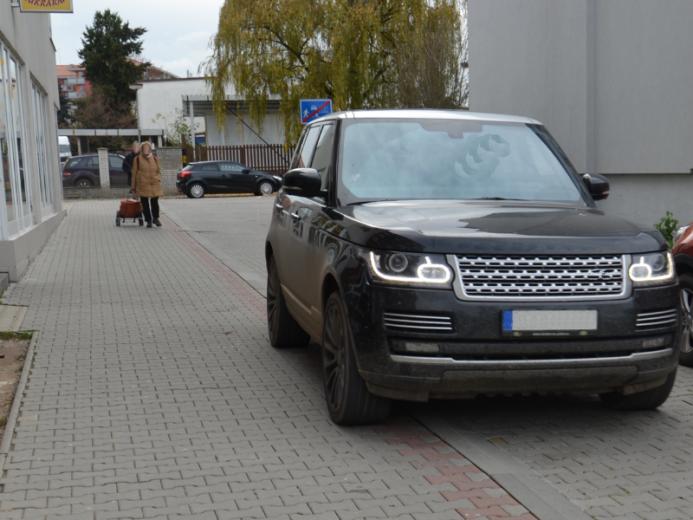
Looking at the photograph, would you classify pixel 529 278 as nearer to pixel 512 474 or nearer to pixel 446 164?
pixel 512 474

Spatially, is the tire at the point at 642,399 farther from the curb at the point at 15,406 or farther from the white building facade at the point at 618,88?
the white building facade at the point at 618,88

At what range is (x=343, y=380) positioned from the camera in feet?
17.8

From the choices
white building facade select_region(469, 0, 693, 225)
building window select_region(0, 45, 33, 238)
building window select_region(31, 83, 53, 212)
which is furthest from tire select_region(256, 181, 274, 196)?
building window select_region(0, 45, 33, 238)

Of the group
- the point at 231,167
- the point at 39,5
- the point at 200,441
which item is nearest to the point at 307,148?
the point at 200,441

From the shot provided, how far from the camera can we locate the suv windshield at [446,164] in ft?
19.9

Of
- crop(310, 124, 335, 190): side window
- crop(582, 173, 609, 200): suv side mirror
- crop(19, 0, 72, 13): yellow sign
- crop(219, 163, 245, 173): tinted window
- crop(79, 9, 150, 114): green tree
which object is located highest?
crop(79, 9, 150, 114): green tree

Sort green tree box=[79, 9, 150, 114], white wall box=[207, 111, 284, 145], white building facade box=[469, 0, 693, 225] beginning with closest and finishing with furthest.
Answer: white building facade box=[469, 0, 693, 225] → white wall box=[207, 111, 284, 145] → green tree box=[79, 9, 150, 114]

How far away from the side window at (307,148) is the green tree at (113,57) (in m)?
87.0

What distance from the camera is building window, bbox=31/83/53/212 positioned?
18844mm

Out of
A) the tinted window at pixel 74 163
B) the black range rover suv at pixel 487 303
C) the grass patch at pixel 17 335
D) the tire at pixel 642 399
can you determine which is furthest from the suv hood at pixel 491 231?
the tinted window at pixel 74 163

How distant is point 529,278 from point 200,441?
2.03 m

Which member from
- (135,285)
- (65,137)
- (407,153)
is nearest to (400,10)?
(135,285)

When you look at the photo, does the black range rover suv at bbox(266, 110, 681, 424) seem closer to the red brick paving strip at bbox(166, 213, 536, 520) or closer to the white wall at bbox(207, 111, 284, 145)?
the red brick paving strip at bbox(166, 213, 536, 520)

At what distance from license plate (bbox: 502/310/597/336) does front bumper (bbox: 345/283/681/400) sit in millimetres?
31
